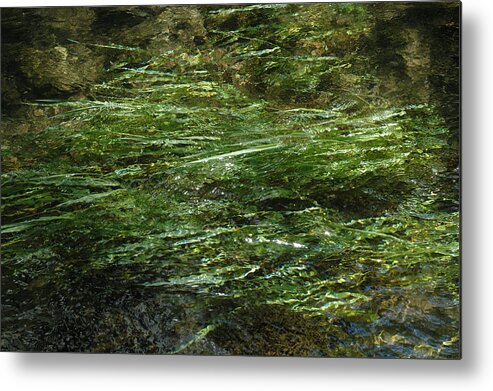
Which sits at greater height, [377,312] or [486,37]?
[486,37]

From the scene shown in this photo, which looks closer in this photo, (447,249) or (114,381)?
(447,249)

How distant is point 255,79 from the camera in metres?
2.35

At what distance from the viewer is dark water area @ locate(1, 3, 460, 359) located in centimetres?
230

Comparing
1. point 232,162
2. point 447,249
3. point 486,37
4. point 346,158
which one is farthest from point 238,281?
point 486,37

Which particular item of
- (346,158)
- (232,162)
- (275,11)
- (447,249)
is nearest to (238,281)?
(232,162)

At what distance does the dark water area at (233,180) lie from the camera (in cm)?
230

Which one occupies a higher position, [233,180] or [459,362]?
[233,180]

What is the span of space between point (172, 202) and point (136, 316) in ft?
1.29

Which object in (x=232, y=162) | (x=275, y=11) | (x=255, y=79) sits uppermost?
(x=275, y=11)

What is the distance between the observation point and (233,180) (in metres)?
2.35

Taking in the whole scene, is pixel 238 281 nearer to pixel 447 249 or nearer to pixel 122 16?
pixel 447 249

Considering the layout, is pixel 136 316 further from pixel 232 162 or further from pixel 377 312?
pixel 377 312

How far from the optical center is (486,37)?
2367mm

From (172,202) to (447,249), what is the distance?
0.90 m
